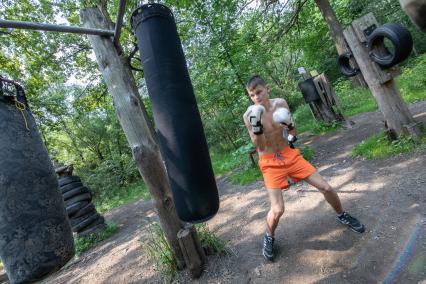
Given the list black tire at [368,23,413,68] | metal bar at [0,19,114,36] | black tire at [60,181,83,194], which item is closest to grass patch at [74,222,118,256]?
black tire at [60,181,83,194]

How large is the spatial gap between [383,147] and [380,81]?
4.12 ft

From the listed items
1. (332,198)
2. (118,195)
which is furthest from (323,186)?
(118,195)

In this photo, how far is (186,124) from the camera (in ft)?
5.73

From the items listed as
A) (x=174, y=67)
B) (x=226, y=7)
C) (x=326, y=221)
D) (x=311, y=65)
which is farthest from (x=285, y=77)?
(x=174, y=67)

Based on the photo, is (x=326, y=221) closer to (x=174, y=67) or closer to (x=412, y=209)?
(x=412, y=209)

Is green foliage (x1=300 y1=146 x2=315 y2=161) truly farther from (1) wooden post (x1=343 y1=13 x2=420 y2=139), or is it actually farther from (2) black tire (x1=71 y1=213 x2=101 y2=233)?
(2) black tire (x1=71 y1=213 x2=101 y2=233)

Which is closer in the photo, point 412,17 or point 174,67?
point 412,17

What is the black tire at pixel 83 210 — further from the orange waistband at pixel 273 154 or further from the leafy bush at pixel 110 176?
the leafy bush at pixel 110 176

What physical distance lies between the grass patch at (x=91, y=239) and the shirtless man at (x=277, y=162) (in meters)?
5.36

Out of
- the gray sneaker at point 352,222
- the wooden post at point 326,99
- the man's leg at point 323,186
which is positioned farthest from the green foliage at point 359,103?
the man's leg at point 323,186

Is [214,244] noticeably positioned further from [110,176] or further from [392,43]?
[110,176]

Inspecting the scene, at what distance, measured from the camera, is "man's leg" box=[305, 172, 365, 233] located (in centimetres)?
310

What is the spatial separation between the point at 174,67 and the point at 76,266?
238 inches

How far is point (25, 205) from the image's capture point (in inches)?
69.9
